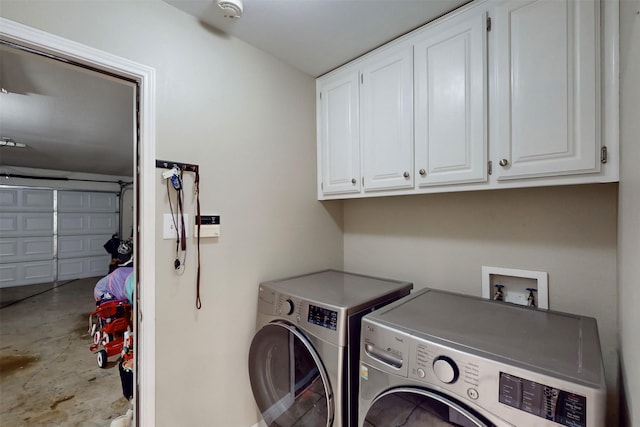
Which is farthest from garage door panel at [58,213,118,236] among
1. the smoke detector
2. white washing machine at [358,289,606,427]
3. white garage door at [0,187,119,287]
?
white washing machine at [358,289,606,427]

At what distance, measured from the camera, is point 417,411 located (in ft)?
2.90

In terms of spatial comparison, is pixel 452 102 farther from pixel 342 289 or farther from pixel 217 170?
pixel 217 170

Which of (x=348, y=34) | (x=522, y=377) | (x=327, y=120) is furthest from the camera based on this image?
(x=327, y=120)

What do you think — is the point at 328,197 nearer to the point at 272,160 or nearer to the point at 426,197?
the point at 272,160

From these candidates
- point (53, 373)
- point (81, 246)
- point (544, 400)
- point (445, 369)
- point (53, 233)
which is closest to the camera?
point (544, 400)

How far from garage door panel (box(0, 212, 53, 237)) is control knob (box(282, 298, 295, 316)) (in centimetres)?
697

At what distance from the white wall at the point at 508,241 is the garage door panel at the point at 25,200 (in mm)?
7028

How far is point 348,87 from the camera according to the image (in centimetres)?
176

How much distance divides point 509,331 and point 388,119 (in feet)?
3.85

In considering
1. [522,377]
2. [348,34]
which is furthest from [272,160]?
[522,377]

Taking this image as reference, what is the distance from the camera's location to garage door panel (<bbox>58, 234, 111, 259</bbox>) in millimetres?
5879

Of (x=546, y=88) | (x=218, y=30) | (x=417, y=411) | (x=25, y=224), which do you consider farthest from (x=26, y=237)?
(x=546, y=88)

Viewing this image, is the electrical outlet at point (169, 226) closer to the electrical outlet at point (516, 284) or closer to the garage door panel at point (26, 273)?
the electrical outlet at point (516, 284)

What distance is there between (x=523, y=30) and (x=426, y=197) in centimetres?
93
